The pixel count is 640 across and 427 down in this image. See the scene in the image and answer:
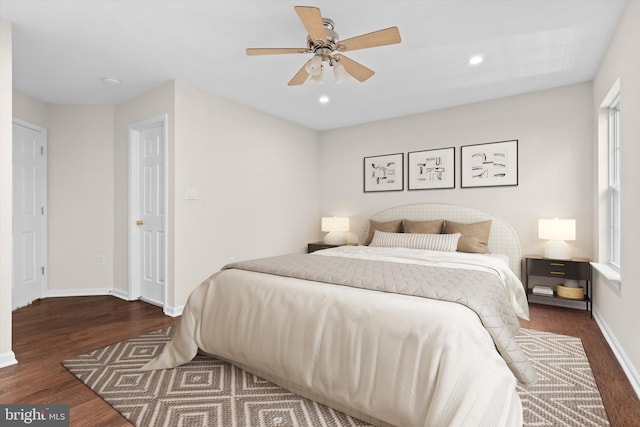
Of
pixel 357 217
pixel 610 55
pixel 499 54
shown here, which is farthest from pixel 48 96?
pixel 610 55

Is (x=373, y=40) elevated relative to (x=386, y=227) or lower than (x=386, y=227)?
elevated

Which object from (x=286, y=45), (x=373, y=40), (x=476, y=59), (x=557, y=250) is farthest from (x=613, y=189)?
(x=286, y=45)

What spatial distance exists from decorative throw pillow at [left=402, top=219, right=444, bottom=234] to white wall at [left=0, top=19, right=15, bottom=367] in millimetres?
3806

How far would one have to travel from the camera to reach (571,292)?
328 centimetres

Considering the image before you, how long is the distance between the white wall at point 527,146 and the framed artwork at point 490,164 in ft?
0.21

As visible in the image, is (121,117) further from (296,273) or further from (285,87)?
(296,273)

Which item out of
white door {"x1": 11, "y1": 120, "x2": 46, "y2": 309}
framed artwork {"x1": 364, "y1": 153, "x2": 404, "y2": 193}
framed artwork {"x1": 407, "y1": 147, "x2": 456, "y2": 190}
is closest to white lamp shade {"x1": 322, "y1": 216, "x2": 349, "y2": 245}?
framed artwork {"x1": 364, "y1": 153, "x2": 404, "y2": 193}

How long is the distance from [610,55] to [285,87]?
2.86 meters

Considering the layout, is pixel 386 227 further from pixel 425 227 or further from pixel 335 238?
pixel 335 238

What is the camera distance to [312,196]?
529cm

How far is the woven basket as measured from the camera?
3262 mm

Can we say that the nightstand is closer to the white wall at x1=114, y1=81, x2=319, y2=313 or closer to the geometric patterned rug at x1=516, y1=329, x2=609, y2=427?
the geometric patterned rug at x1=516, y1=329, x2=609, y2=427

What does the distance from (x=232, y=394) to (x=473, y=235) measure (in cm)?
301

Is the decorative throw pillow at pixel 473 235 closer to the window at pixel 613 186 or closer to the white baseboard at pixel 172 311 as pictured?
the window at pixel 613 186
